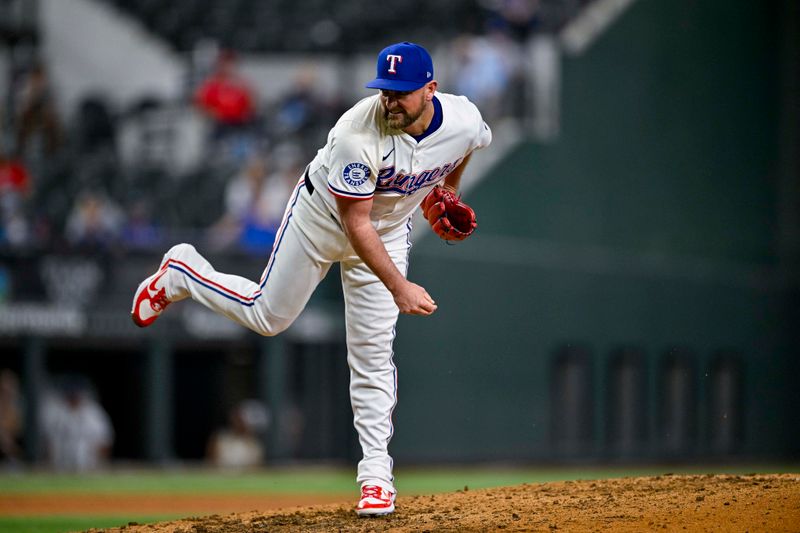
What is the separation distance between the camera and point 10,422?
12289 mm

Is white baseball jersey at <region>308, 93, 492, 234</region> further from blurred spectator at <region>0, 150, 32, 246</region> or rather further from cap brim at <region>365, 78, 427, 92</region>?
blurred spectator at <region>0, 150, 32, 246</region>

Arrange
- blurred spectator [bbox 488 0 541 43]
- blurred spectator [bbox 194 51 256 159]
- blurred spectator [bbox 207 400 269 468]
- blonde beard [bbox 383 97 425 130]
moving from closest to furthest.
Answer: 1. blonde beard [bbox 383 97 425 130]
2. blurred spectator [bbox 207 400 269 468]
3. blurred spectator [bbox 194 51 256 159]
4. blurred spectator [bbox 488 0 541 43]

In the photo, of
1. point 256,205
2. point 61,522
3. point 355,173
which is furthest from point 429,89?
point 256,205

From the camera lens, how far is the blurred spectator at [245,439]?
12805 mm

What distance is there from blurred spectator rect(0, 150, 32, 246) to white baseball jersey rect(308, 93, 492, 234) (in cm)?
749

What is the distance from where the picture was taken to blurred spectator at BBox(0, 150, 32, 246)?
1211cm

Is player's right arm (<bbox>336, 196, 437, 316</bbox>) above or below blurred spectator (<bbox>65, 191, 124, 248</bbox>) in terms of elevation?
below

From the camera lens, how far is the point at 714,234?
52.1ft

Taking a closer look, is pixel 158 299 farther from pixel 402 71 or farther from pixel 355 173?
pixel 402 71

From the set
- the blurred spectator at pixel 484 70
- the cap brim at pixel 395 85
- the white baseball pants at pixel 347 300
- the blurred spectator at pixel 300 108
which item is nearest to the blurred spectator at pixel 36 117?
the blurred spectator at pixel 300 108

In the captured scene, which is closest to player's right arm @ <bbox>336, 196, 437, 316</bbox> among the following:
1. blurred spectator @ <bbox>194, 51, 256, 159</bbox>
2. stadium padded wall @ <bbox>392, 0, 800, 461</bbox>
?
stadium padded wall @ <bbox>392, 0, 800, 461</bbox>

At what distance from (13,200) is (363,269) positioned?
781 centimetres

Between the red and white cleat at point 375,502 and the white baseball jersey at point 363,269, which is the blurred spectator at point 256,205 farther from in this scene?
the red and white cleat at point 375,502

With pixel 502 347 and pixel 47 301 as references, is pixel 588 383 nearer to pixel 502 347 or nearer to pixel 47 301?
pixel 502 347
